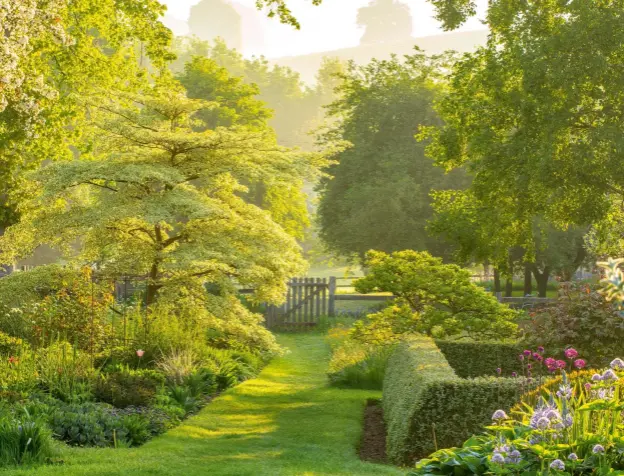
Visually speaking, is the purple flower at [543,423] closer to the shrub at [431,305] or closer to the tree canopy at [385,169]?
the shrub at [431,305]

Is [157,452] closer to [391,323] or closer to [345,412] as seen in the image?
[345,412]

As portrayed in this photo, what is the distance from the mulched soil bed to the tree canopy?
18.2 metres

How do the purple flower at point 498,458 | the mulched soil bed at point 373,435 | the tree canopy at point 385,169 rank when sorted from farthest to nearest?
1. the tree canopy at point 385,169
2. the mulched soil bed at point 373,435
3. the purple flower at point 498,458

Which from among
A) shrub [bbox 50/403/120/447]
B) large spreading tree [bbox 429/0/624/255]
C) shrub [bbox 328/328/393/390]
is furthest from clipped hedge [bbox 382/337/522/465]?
large spreading tree [bbox 429/0/624/255]

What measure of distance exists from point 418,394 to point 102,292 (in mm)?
7365

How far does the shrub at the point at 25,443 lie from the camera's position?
8398 mm

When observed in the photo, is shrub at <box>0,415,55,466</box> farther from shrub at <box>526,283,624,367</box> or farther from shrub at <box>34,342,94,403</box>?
shrub at <box>526,283,624,367</box>

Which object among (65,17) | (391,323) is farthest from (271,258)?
(65,17)

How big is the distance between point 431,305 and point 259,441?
580cm

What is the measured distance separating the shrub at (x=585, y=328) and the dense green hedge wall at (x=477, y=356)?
0.61m

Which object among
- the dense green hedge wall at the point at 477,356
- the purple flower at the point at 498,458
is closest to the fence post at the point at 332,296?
the dense green hedge wall at the point at 477,356

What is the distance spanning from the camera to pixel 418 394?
9.38 meters

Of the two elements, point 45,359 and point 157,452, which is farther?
point 45,359

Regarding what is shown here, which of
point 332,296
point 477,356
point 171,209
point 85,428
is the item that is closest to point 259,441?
point 85,428
